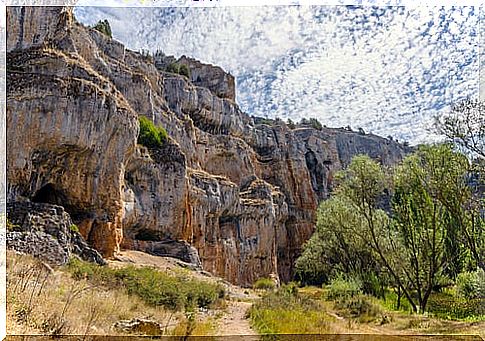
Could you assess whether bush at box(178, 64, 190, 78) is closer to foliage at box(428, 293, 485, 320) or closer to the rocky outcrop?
the rocky outcrop

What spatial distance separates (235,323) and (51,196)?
6.21m

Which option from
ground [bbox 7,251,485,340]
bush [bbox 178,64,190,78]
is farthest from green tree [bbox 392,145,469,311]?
bush [bbox 178,64,190,78]

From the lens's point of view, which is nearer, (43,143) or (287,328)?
(287,328)

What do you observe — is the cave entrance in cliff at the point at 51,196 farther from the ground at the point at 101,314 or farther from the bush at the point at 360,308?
the bush at the point at 360,308

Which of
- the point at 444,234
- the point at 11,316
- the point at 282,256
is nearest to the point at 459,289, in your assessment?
the point at 444,234

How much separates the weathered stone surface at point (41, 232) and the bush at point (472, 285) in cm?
671

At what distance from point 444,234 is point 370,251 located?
2110 millimetres

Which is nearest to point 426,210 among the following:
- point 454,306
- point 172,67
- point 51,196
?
point 454,306

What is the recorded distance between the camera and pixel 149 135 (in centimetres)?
1562

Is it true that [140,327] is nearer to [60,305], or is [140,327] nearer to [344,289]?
[60,305]

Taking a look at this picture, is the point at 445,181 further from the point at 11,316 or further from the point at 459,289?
the point at 11,316

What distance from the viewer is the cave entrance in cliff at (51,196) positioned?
1143cm

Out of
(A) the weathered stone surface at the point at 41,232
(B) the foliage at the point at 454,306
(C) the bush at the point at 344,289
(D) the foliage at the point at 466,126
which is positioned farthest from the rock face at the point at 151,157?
(D) the foliage at the point at 466,126

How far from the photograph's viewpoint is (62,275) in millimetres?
7688
